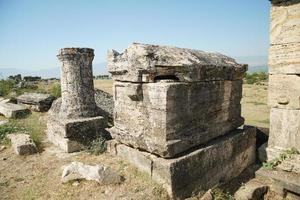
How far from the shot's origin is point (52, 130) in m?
5.80

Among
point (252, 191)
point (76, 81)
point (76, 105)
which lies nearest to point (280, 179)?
point (252, 191)

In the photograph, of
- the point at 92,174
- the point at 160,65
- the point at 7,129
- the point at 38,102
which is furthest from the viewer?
the point at 38,102

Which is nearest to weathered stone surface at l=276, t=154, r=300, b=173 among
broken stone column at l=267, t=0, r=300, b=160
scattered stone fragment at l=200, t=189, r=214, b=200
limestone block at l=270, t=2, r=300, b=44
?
broken stone column at l=267, t=0, r=300, b=160

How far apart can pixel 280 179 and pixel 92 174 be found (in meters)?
2.98

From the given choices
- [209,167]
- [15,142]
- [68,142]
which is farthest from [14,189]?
[209,167]

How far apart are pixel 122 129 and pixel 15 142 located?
2.72m

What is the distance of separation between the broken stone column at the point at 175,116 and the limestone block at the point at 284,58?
0.72 metres

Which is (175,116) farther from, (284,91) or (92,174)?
(284,91)

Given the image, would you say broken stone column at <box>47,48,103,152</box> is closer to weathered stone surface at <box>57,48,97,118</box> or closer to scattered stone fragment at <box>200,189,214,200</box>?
weathered stone surface at <box>57,48,97,118</box>

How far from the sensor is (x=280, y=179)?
160 inches

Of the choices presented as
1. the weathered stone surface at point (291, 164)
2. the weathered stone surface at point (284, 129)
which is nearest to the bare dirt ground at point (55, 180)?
the weathered stone surface at point (291, 164)

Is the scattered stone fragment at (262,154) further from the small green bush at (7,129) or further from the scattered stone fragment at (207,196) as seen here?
the small green bush at (7,129)

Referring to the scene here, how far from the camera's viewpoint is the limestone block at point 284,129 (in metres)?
4.46

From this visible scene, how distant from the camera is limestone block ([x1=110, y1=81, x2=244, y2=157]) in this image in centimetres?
349
